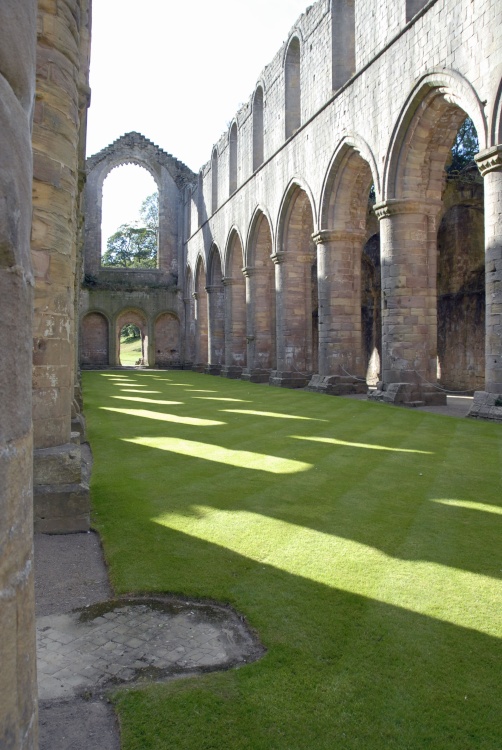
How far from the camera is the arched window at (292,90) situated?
19.9m

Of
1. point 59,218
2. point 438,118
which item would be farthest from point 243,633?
point 438,118

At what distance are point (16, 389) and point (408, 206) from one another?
1306 centimetres

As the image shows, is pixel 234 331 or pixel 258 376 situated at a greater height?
pixel 234 331

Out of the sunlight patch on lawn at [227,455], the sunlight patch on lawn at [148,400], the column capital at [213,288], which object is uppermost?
the column capital at [213,288]

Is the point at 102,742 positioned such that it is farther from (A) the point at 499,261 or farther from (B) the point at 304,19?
(B) the point at 304,19

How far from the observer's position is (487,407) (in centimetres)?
1030

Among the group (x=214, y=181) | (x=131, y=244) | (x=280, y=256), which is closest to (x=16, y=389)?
(x=280, y=256)

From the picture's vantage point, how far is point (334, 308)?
16.7m

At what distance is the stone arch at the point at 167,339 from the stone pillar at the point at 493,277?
27234 mm

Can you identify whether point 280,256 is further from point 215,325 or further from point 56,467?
point 56,467

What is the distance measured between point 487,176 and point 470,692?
9325 mm

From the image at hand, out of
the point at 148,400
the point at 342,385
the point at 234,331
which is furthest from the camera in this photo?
the point at 234,331

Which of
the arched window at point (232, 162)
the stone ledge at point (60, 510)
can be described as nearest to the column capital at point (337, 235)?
the arched window at point (232, 162)

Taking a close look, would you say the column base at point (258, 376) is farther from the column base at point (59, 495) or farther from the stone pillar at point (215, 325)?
the column base at point (59, 495)
